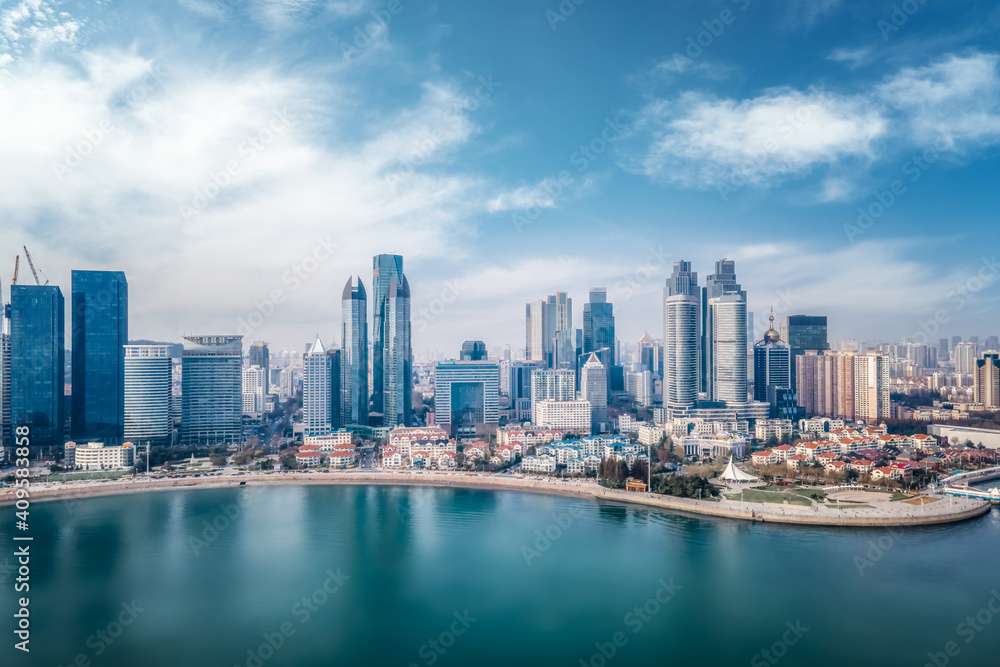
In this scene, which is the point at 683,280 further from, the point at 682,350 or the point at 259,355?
the point at 259,355

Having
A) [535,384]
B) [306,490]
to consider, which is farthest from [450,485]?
[535,384]

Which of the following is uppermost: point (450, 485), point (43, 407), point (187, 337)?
point (187, 337)

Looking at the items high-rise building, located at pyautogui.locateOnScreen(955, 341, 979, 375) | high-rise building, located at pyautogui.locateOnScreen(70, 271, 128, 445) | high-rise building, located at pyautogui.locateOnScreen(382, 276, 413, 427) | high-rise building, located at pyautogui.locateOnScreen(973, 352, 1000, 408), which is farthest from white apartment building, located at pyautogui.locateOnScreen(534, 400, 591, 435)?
high-rise building, located at pyautogui.locateOnScreen(955, 341, 979, 375)

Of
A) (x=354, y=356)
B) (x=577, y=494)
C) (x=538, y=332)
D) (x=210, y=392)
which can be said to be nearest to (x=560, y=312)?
(x=538, y=332)

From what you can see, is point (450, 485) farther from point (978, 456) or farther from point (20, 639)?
point (978, 456)

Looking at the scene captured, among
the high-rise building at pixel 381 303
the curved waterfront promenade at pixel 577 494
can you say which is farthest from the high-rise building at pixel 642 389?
the curved waterfront promenade at pixel 577 494

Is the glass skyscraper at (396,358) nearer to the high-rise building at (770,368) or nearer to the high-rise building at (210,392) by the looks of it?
the high-rise building at (210,392)

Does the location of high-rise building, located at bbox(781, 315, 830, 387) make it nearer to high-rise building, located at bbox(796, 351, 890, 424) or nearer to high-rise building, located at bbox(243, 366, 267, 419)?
high-rise building, located at bbox(796, 351, 890, 424)
